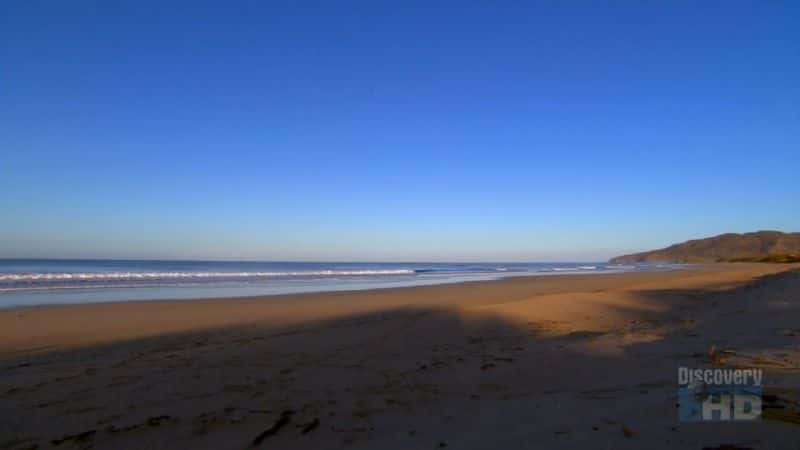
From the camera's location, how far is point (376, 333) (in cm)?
893

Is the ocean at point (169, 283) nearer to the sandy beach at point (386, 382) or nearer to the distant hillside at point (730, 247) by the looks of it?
the sandy beach at point (386, 382)

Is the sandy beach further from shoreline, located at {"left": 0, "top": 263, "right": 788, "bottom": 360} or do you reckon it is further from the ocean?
the ocean

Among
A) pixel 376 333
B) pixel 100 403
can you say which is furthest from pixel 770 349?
pixel 100 403

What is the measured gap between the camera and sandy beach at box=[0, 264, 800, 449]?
3.36m

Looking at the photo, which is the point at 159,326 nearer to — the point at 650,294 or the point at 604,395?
the point at 604,395
